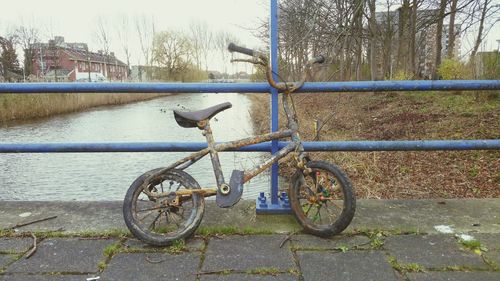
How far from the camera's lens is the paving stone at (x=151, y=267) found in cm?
208

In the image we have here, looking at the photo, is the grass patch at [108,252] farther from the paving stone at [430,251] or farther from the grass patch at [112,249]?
the paving stone at [430,251]

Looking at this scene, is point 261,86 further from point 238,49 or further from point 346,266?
point 346,266

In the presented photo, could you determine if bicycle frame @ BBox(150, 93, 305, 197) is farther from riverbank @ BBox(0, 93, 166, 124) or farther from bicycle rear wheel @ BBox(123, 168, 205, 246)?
riverbank @ BBox(0, 93, 166, 124)

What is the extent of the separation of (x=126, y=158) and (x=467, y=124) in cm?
737

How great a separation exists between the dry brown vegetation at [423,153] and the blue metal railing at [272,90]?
6.18 ft

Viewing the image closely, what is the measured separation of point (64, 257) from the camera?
2.27 metres

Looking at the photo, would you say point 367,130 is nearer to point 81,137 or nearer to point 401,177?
point 401,177

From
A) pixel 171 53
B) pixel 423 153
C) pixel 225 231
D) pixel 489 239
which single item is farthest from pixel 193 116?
pixel 171 53

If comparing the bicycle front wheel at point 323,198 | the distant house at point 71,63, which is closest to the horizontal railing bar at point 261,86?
the bicycle front wheel at point 323,198

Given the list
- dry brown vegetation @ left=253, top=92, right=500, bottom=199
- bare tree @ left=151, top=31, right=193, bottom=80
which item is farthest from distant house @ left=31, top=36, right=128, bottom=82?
dry brown vegetation @ left=253, top=92, right=500, bottom=199

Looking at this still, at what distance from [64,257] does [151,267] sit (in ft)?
1.70

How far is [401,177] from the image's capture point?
642 cm

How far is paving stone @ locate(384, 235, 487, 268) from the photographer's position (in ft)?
7.14

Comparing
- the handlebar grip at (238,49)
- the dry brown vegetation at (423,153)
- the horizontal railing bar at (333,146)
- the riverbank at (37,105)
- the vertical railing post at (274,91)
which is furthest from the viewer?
the riverbank at (37,105)
